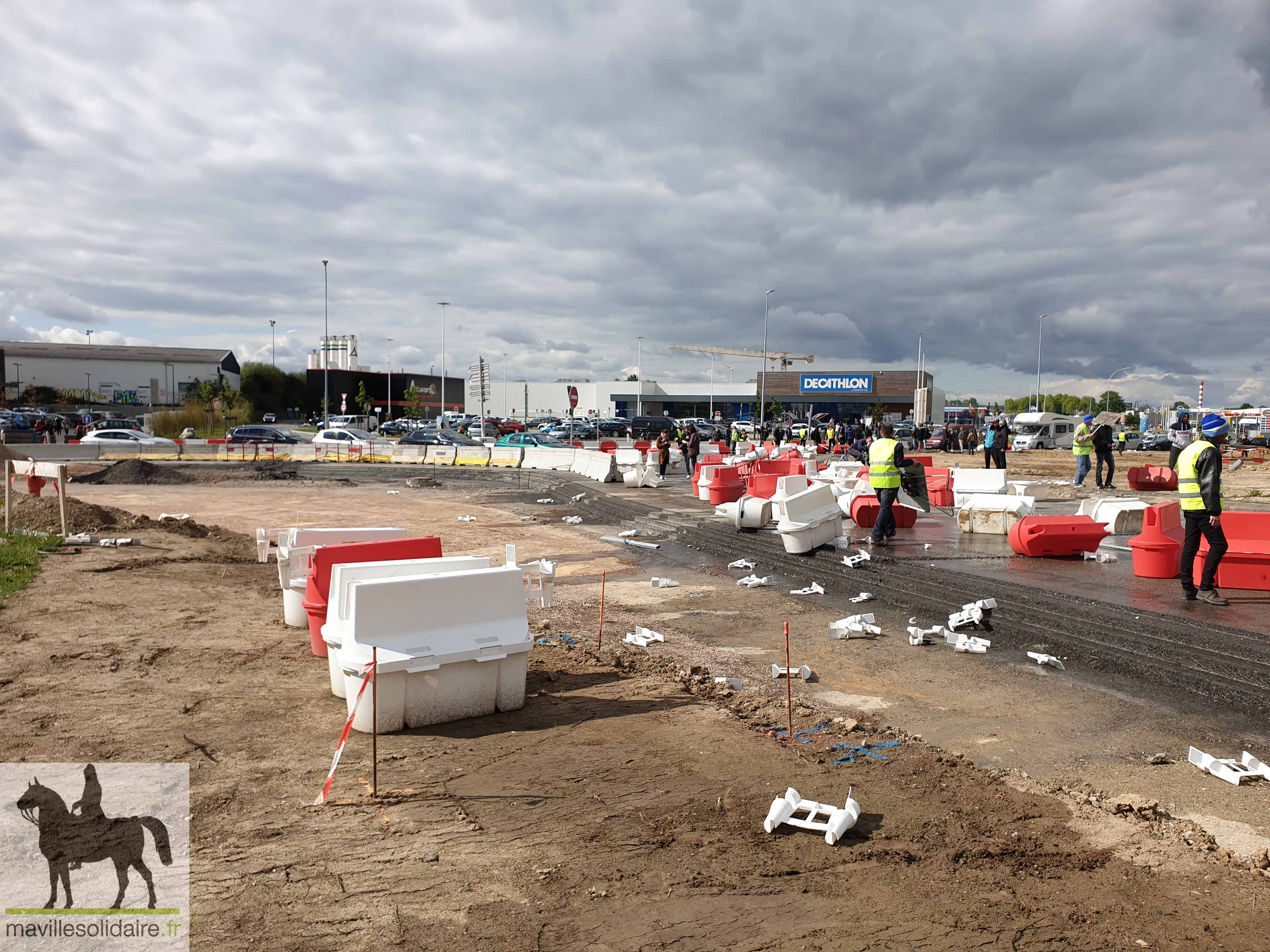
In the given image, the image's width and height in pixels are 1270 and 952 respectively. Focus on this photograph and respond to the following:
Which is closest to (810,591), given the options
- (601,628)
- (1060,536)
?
(601,628)

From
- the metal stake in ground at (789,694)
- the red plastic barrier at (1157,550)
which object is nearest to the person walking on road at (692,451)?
the red plastic barrier at (1157,550)

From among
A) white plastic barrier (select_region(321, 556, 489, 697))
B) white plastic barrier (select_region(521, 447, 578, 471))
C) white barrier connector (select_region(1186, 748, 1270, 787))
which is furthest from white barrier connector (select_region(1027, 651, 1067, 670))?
white plastic barrier (select_region(521, 447, 578, 471))

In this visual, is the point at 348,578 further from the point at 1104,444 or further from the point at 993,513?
the point at 1104,444

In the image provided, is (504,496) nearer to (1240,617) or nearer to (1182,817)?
(1240,617)

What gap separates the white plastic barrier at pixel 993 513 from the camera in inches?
579

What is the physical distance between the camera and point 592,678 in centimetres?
704

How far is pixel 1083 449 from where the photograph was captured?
2202 centimetres

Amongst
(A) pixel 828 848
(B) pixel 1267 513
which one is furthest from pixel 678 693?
(B) pixel 1267 513

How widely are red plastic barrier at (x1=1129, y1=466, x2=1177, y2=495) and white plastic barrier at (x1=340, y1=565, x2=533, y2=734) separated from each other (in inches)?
782

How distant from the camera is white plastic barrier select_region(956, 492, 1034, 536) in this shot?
14.7 metres

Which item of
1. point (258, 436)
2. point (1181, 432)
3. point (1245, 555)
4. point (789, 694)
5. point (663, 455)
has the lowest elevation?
point (789, 694)

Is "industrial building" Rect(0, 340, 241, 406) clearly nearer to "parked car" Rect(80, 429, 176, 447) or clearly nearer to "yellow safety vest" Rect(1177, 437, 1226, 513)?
"parked car" Rect(80, 429, 176, 447)

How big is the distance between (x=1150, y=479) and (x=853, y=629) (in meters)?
16.7

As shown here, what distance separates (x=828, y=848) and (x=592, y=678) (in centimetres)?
326
